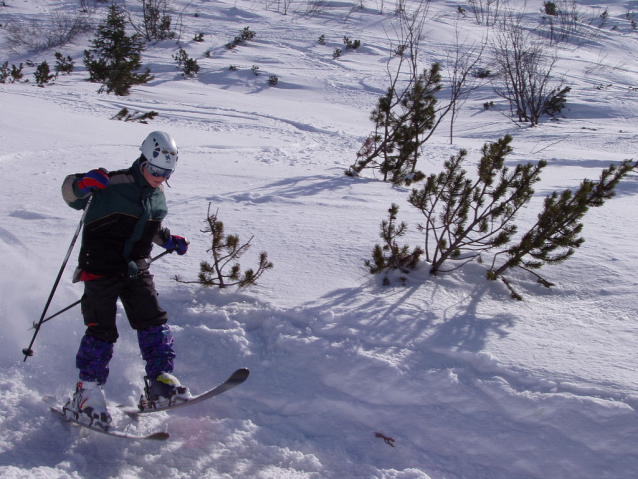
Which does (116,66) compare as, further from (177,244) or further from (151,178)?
(151,178)

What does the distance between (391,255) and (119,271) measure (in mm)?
1868

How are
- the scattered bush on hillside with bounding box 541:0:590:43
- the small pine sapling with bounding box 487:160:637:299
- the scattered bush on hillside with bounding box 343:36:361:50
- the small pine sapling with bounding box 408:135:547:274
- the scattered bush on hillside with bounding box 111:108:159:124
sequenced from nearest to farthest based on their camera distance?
the small pine sapling with bounding box 487:160:637:299 < the small pine sapling with bounding box 408:135:547:274 < the scattered bush on hillside with bounding box 111:108:159:124 < the scattered bush on hillside with bounding box 343:36:361:50 < the scattered bush on hillside with bounding box 541:0:590:43

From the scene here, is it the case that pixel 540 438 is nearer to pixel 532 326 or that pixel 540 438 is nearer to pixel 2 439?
pixel 532 326

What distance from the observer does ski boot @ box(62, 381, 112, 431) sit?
2059 mm

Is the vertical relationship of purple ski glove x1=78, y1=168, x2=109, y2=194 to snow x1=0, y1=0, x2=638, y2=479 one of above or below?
above

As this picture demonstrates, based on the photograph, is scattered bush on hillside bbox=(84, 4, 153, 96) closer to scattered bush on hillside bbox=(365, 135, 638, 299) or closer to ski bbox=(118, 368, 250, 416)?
scattered bush on hillside bbox=(365, 135, 638, 299)

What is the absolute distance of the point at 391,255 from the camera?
336 cm

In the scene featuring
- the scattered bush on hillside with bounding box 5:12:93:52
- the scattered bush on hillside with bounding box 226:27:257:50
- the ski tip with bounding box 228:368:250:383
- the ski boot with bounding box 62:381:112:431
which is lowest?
the ski boot with bounding box 62:381:112:431

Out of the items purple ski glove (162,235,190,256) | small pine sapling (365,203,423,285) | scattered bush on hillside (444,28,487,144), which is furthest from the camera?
scattered bush on hillside (444,28,487,144)

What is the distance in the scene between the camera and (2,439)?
6.38 ft

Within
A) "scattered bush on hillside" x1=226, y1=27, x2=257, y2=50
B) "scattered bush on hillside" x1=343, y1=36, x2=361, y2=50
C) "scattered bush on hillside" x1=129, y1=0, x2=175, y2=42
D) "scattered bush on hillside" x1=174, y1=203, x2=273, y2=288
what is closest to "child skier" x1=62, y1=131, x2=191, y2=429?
"scattered bush on hillside" x1=174, y1=203, x2=273, y2=288

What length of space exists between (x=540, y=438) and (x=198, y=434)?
161 centimetres

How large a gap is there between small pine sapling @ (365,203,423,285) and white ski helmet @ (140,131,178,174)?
1513 millimetres

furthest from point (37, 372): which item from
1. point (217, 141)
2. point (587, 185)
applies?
point (217, 141)
